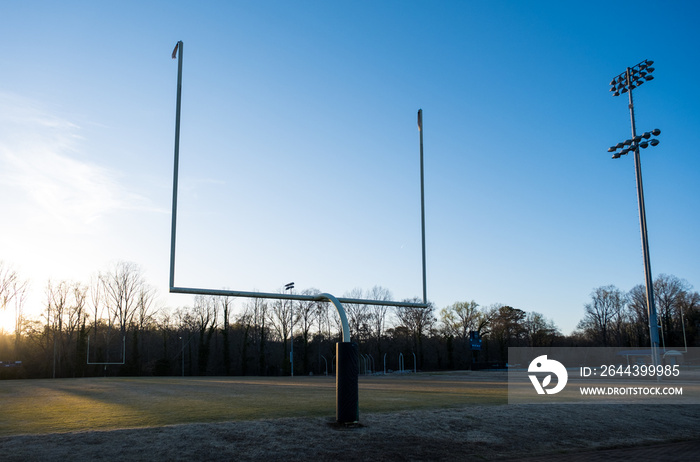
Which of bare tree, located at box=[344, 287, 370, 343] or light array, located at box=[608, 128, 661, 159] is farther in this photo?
bare tree, located at box=[344, 287, 370, 343]

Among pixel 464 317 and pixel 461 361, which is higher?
pixel 464 317

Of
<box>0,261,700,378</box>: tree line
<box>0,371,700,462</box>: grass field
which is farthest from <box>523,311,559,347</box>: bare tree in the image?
<box>0,371,700,462</box>: grass field

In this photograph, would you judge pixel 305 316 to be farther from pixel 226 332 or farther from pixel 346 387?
pixel 346 387

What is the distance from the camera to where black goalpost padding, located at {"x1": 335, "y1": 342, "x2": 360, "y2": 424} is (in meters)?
7.90

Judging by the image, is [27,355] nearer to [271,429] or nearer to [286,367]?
[286,367]

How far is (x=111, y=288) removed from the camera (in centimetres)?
4669

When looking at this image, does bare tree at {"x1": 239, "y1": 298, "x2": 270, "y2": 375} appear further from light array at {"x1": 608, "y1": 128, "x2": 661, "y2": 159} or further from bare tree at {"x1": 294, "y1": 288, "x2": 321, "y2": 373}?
light array at {"x1": 608, "y1": 128, "x2": 661, "y2": 159}

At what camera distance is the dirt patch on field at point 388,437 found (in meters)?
6.47

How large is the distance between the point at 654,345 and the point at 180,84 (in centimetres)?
1947

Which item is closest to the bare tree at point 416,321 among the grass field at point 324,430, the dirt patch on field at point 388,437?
the grass field at point 324,430

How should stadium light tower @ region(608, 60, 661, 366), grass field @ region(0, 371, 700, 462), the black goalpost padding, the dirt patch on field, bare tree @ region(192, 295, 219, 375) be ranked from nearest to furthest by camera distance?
the dirt patch on field → grass field @ region(0, 371, 700, 462) → the black goalpost padding → stadium light tower @ region(608, 60, 661, 366) → bare tree @ region(192, 295, 219, 375)

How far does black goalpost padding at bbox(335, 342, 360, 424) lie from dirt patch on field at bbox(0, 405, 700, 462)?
0.23 meters

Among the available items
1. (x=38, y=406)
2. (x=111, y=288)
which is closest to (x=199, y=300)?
(x=111, y=288)

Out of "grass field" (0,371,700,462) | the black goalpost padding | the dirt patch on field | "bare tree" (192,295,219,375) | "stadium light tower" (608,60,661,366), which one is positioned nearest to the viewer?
the dirt patch on field
